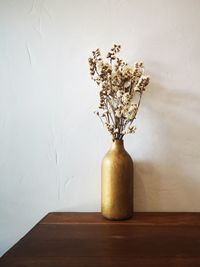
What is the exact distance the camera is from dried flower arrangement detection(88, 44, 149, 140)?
813 millimetres

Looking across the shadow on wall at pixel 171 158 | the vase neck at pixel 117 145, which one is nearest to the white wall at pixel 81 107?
the shadow on wall at pixel 171 158

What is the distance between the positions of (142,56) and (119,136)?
340 mm

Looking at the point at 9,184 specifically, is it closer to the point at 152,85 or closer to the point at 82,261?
the point at 82,261

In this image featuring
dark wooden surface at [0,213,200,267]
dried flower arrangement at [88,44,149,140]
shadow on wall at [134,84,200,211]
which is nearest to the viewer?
dark wooden surface at [0,213,200,267]

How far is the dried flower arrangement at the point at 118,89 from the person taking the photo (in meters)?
0.81

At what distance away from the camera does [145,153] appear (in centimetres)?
95

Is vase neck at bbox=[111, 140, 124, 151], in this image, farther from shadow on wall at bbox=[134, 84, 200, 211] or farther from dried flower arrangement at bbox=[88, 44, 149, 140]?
shadow on wall at bbox=[134, 84, 200, 211]

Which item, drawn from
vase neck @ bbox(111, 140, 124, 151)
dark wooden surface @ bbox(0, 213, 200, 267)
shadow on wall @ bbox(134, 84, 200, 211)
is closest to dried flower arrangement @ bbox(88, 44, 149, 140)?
vase neck @ bbox(111, 140, 124, 151)

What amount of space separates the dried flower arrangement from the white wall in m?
0.10

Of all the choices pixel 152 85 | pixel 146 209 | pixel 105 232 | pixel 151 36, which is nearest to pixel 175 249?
pixel 105 232

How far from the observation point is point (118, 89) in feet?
2.75

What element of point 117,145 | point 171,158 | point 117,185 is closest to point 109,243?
point 117,185

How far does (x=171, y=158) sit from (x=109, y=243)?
0.43 metres

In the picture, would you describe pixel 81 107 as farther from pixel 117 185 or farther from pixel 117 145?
pixel 117 185
